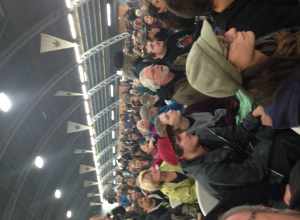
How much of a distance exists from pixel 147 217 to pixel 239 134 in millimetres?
3575

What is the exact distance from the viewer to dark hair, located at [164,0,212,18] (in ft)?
11.0

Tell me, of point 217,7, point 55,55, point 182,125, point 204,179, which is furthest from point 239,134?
point 55,55

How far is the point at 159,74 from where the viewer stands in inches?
224

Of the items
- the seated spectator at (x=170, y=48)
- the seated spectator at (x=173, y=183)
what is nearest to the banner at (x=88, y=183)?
the seated spectator at (x=170, y=48)

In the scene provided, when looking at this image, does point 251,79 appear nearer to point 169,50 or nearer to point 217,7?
point 217,7

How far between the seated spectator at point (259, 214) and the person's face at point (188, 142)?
2.18m

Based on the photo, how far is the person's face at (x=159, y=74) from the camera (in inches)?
224

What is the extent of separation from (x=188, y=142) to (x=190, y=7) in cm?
133

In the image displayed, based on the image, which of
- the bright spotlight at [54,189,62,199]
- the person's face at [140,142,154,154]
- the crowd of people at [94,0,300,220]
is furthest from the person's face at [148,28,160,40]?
the bright spotlight at [54,189,62,199]

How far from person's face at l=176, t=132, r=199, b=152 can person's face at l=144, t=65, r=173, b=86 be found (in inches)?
67.6

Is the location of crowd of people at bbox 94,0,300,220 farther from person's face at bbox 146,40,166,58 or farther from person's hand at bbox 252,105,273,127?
person's face at bbox 146,40,166,58

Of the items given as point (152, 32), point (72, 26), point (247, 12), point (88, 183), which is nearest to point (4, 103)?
point (72, 26)

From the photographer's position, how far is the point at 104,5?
11.0m

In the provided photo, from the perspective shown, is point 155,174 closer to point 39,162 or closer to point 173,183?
point 173,183
